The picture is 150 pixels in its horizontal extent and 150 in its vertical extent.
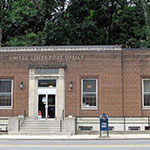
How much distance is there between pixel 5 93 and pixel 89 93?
289 inches

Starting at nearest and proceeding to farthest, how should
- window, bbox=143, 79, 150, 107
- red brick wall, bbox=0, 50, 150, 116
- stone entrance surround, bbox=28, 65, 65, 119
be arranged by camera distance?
red brick wall, bbox=0, 50, 150, 116 < stone entrance surround, bbox=28, 65, 65, 119 < window, bbox=143, 79, 150, 107

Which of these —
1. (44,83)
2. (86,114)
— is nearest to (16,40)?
(44,83)

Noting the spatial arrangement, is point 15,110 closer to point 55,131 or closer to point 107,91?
point 55,131

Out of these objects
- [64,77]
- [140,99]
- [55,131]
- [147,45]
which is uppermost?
[147,45]

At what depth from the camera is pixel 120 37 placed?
1890 inches

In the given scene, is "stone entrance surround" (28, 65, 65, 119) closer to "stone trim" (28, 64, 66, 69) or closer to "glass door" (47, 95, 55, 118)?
"stone trim" (28, 64, 66, 69)

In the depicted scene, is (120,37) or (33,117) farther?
(120,37)

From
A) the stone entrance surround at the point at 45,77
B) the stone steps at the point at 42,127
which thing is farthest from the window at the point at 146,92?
the stone steps at the point at 42,127

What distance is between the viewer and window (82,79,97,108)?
2906 cm

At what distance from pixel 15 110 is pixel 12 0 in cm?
2804

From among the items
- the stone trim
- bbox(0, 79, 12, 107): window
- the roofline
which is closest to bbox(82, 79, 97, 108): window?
the stone trim

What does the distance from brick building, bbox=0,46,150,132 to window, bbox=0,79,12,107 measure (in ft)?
0.99

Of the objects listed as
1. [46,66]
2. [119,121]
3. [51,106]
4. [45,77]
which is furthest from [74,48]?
[119,121]

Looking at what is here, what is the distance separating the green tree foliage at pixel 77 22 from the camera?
4525cm
